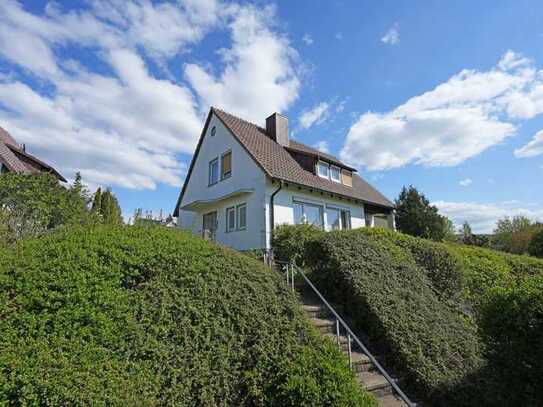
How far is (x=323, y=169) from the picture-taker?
1666cm

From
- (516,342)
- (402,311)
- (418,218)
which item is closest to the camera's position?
(516,342)

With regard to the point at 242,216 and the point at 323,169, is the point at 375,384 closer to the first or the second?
the point at 242,216

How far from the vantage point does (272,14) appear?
784cm

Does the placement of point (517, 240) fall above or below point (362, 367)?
above

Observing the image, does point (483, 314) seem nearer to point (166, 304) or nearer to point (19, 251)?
point (166, 304)

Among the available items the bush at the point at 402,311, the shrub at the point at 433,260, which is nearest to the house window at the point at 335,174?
the shrub at the point at 433,260

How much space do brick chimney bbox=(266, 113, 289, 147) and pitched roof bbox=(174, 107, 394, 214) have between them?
0.39 m

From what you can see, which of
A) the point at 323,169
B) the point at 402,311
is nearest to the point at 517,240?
the point at 323,169

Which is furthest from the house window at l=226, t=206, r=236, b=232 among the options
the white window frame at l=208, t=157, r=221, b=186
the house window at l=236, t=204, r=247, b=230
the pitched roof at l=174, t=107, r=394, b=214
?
the pitched roof at l=174, t=107, r=394, b=214

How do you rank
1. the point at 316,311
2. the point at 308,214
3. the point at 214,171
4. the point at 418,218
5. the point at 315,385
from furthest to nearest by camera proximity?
1. the point at 418,218
2. the point at 214,171
3. the point at 308,214
4. the point at 316,311
5. the point at 315,385

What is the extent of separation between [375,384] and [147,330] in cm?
343

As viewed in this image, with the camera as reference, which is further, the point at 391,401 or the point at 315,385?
the point at 391,401

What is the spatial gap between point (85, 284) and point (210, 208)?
14.1 metres

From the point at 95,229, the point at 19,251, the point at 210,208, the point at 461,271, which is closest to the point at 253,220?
the point at 210,208
